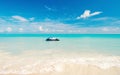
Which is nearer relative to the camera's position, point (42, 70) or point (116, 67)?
point (42, 70)

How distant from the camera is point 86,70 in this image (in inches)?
347

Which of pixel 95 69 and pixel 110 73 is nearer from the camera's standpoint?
pixel 110 73

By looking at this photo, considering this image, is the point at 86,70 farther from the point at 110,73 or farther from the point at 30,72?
the point at 30,72

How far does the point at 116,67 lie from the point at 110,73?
52.4 inches

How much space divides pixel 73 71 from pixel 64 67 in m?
0.91

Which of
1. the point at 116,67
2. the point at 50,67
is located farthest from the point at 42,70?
the point at 116,67

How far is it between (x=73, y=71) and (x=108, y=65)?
2.82m

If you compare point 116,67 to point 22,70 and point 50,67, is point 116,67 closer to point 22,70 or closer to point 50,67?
point 50,67

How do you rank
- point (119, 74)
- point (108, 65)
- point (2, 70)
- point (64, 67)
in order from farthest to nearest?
point (108, 65) → point (64, 67) → point (2, 70) → point (119, 74)

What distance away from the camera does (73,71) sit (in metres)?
8.55

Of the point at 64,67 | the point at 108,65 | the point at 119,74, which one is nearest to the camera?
the point at 119,74

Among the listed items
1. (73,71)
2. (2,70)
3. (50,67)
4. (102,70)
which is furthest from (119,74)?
(2,70)

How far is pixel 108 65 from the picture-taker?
32.6ft

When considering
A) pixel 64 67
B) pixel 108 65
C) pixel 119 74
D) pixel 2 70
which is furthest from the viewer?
pixel 108 65
